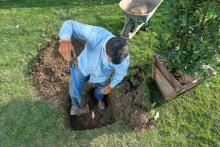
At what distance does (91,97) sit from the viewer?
6180 mm

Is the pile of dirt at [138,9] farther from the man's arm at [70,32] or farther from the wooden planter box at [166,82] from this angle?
the man's arm at [70,32]

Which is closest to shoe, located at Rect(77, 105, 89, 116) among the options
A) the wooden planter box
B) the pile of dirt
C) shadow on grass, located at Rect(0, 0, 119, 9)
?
the wooden planter box

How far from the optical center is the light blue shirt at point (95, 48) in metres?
4.77

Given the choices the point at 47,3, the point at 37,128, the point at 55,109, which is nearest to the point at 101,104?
the point at 55,109

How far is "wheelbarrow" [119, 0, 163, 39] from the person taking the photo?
650cm

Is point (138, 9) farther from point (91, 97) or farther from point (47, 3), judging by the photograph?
point (47, 3)

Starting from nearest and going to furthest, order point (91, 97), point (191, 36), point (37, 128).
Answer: point (191, 36), point (37, 128), point (91, 97)

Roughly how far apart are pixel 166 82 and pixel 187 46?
767 millimetres

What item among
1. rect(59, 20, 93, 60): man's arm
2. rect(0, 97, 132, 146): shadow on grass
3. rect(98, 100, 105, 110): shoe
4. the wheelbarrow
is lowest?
rect(0, 97, 132, 146): shadow on grass

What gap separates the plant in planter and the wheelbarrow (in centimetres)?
98

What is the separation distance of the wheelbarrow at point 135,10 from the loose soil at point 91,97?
85 centimetres

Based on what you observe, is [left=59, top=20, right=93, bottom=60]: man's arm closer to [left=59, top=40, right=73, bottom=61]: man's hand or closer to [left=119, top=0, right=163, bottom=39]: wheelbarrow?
[left=59, top=40, right=73, bottom=61]: man's hand

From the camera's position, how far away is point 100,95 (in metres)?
5.84

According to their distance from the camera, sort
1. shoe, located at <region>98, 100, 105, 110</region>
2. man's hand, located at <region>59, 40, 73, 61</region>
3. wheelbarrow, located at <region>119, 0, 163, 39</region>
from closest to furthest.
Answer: man's hand, located at <region>59, 40, 73, 61</region> < shoe, located at <region>98, 100, 105, 110</region> < wheelbarrow, located at <region>119, 0, 163, 39</region>
